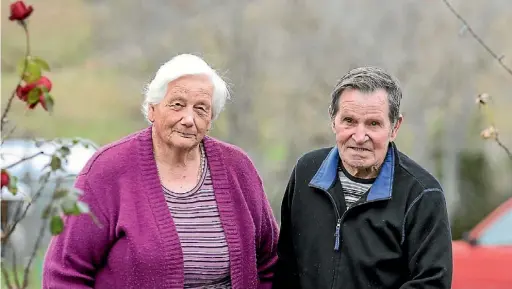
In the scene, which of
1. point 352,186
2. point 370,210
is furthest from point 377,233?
point 352,186

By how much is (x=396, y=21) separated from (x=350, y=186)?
9109 mm

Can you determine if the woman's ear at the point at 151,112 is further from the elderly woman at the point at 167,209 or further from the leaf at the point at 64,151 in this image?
Answer: the leaf at the point at 64,151

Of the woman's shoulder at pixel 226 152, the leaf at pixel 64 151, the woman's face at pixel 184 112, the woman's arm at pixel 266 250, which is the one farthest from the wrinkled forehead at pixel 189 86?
the leaf at pixel 64 151

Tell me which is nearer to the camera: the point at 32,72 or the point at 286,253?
the point at 32,72

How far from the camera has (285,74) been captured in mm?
12281

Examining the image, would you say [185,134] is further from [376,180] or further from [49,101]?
[49,101]

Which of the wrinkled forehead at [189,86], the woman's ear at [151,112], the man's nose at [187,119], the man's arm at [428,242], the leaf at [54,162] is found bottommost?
the man's arm at [428,242]

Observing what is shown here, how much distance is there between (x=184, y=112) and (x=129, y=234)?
42 cm

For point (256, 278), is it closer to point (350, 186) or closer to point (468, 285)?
point (350, 186)

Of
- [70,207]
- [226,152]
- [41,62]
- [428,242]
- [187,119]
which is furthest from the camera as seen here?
[226,152]

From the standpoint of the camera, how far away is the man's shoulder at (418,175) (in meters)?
2.85

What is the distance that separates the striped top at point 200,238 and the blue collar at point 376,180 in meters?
0.35

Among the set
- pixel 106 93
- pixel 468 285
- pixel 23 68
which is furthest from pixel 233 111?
pixel 23 68

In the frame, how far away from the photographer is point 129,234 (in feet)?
9.78
